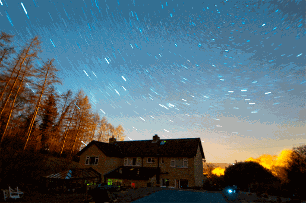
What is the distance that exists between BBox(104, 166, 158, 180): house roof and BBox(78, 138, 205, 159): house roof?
260 centimetres

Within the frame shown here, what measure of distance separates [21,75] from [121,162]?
21326mm

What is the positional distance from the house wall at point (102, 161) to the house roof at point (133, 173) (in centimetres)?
90

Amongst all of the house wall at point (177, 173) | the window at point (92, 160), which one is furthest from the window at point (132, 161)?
the window at point (92, 160)

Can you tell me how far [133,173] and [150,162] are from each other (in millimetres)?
3498

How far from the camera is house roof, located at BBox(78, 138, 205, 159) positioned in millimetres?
29328

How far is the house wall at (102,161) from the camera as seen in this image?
30453 millimetres

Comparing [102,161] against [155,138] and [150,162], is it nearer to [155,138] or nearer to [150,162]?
[150,162]

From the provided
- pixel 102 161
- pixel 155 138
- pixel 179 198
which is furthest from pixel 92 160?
pixel 179 198

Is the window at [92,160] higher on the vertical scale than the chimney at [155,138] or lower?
lower

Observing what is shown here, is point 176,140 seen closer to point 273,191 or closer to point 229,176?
point 229,176

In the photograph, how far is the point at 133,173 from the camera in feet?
95.4

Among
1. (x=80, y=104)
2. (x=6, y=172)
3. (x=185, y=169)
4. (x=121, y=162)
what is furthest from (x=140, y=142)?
(x=6, y=172)

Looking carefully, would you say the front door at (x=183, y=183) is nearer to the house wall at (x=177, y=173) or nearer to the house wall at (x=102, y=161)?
the house wall at (x=177, y=173)

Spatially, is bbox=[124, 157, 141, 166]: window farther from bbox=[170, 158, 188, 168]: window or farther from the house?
bbox=[170, 158, 188, 168]: window
